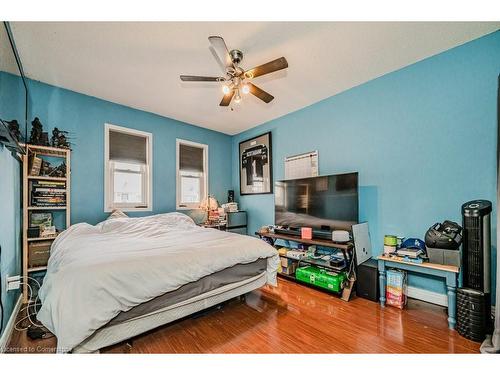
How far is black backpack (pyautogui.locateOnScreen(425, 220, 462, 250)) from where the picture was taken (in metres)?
1.91

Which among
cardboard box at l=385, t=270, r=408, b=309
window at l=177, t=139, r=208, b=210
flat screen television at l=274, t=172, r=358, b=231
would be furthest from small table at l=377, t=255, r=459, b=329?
window at l=177, t=139, r=208, b=210

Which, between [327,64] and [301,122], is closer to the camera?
[327,64]

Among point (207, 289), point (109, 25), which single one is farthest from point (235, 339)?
point (109, 25)

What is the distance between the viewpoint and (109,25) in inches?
71.7

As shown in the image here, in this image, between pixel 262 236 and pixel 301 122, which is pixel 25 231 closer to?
pixel 262 236

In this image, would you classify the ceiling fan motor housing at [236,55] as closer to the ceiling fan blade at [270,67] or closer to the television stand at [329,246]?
the ceiling fan blade at [270,67]

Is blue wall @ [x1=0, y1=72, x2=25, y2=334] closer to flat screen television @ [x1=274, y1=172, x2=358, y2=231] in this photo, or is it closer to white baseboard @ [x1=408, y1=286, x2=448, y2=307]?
flat screen television @ [x1=274, y1=172, x2=358, y2=231]

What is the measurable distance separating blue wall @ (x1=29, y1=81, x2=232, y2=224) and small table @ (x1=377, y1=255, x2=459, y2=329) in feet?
11.1

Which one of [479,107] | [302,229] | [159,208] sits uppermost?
[479,107]

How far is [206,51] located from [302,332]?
2.82m

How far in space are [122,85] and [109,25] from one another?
3.73 feet

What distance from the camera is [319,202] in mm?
2953

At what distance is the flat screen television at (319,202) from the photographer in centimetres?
265

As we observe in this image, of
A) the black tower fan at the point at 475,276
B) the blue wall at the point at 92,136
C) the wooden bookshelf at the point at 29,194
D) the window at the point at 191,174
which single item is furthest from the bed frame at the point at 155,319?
the window at the point at 191,174
